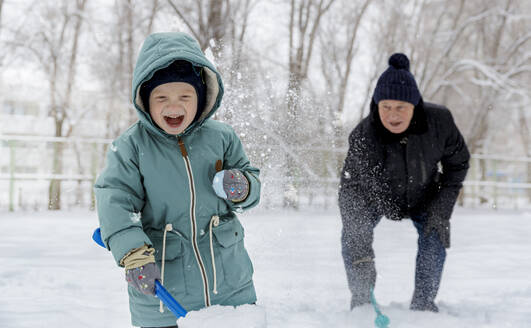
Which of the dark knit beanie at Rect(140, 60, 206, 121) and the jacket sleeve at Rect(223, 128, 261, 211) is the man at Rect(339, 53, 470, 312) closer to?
the jacket sleeve at Rect(223, 128, 261, 211)

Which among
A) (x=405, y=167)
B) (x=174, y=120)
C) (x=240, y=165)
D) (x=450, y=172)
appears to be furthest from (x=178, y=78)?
(x=450, y=172)

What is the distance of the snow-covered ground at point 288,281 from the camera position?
2.51m

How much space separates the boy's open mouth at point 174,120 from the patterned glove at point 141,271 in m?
0.45

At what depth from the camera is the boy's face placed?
66.6 inches

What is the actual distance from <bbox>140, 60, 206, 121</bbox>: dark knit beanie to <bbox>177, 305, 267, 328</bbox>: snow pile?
0.69 m

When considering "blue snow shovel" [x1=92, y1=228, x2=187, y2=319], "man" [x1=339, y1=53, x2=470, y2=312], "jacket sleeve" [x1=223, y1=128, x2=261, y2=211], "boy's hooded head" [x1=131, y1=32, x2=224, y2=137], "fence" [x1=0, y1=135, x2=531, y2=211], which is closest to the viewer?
"blue snow shovel" [x1=92, y1=228, x2=187, y2=319]

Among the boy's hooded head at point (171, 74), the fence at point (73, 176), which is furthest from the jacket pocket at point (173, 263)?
→ the fence at point (73, 176)

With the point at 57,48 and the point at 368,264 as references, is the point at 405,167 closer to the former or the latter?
the point at 368,264

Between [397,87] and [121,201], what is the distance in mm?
1615

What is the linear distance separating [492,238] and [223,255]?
15.7 feet

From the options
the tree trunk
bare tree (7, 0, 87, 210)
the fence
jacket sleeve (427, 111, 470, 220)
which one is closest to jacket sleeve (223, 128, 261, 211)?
jacket sleeve (427, 111, 470, 220)

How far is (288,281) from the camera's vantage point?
3.46 meters

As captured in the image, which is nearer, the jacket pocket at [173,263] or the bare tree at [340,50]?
the jacket pocket at [173,263]

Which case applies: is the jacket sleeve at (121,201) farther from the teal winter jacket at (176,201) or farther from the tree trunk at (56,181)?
the tree trunk at (56,181)
